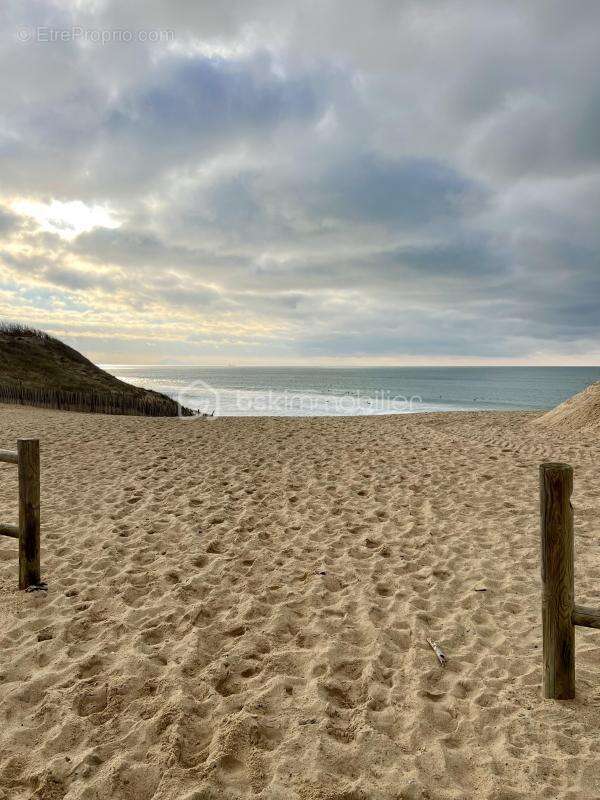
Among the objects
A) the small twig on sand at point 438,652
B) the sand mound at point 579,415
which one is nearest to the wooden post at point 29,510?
the small twig on sand at point 438,652

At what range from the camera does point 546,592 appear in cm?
264

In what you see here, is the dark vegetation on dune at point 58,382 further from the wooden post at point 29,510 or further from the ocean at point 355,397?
the wooden post at point 29,510

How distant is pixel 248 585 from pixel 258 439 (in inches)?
326

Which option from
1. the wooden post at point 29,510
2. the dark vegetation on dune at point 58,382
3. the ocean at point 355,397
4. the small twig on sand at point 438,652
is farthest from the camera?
the ocean at point 355,397

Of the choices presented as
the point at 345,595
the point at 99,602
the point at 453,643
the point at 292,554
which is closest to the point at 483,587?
the point at 453,643

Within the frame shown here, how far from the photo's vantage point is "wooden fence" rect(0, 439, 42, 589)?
3826mm

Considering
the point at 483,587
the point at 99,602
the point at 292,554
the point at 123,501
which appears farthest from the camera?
the point at 123,501

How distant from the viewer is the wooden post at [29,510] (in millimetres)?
3824

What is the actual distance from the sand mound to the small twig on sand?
1126 centimetres

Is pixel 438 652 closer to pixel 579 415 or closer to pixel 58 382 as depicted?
pixel 579 415

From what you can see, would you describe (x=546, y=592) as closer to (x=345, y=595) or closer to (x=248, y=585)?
(x=345, y=595)

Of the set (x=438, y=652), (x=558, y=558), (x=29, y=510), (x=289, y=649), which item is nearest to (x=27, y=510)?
(x=29, y=510)

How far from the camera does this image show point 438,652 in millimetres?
3275

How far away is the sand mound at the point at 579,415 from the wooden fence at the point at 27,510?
13081 millimetres
